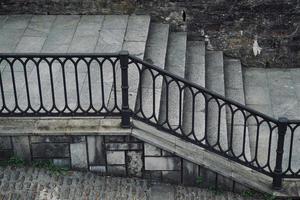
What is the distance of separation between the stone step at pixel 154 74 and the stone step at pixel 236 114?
3.87 feet

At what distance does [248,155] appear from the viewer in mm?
9008

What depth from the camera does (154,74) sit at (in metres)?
9.69

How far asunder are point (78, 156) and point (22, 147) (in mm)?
798

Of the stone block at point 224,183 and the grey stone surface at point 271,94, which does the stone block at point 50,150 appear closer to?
the stone block at point 224,183

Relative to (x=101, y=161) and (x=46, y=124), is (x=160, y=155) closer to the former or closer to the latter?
(x=101, y=161)

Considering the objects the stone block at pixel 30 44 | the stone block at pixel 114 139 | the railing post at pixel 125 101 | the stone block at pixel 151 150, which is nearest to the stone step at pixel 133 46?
the railing post at pixel 125 101

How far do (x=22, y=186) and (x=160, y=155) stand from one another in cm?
196

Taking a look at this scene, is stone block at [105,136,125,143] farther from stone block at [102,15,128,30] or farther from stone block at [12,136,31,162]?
stone block at [102,15,128,30]

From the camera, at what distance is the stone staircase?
30.1 feet

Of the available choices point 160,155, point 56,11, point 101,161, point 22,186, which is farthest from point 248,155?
point 56,11

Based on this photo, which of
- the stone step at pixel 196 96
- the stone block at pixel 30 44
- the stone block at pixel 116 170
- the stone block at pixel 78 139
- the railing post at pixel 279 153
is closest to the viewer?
the railing post at pixel 279 153

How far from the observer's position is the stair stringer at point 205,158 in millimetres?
8500

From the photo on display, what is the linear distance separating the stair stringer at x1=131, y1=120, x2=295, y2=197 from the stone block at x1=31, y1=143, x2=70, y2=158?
101cm

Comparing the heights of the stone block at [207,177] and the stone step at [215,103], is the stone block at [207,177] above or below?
below
